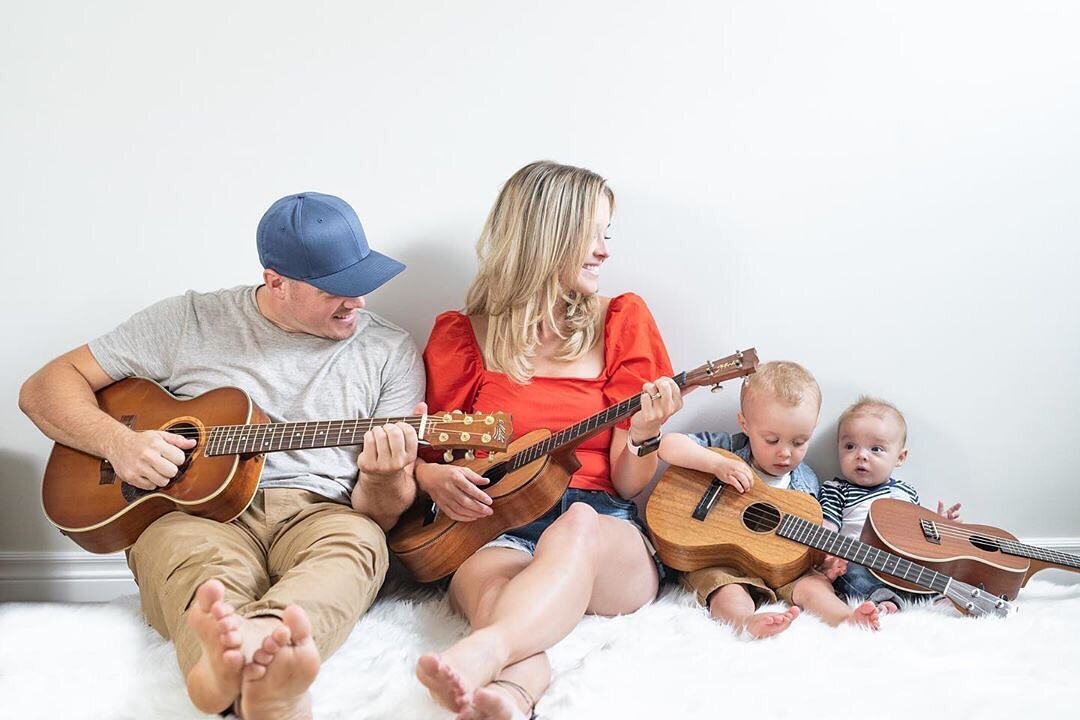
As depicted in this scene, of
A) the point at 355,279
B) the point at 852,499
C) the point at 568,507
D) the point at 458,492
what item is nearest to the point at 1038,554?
the point at 852,499

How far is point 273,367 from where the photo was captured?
1933 millimetres

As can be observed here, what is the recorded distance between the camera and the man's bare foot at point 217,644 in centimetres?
124

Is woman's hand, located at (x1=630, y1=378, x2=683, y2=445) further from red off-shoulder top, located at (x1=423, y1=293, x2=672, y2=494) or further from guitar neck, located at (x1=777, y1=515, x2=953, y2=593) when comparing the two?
guitar neck, located at (x1=777, y1=515, x2=953, y2=593)

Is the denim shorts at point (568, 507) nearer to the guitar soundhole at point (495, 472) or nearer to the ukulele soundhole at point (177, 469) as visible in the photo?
the guitar soundhole at point (495, 472)

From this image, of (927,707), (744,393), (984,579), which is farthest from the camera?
(744,393)

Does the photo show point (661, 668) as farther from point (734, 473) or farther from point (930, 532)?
point (930, 532)

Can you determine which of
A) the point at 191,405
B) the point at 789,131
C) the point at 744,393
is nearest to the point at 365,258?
the point at 191,405

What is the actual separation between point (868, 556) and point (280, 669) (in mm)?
1125

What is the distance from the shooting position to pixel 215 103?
2.15 metres

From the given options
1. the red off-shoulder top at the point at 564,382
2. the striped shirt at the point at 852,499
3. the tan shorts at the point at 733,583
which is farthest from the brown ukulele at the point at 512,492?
the striped shirt at the point at 852,499

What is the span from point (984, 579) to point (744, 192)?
990mm

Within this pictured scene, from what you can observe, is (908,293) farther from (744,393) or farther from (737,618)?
(737,618)

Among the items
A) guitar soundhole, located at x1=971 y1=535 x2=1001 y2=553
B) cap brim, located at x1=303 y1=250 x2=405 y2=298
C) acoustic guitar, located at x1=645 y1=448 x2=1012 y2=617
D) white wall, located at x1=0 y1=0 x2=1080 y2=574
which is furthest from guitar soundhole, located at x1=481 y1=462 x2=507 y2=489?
guitar soundhole, located at x1=971 y1=535 x2=1001 y2=553

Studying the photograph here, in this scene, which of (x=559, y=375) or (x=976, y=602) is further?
(x=559, y=375)
